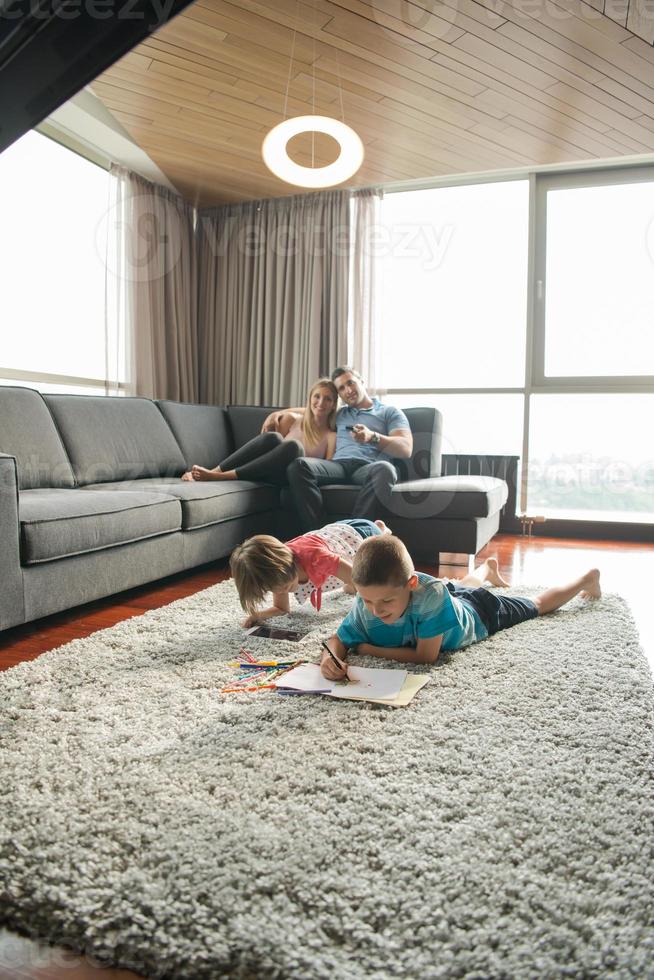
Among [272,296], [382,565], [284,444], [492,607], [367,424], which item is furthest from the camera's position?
[272,296]

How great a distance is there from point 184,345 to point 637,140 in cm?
327

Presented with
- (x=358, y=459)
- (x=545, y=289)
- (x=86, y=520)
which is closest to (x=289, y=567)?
(x=86, y=520)

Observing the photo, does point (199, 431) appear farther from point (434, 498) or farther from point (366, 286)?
point (366, 286)

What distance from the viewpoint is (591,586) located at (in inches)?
94.7

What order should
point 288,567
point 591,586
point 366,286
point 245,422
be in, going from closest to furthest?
point 288,567
point 591,586
point 245,422
point 366,286

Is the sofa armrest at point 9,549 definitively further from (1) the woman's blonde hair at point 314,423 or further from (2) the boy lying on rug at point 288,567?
(1) the woman's blonde hair at point 314,423

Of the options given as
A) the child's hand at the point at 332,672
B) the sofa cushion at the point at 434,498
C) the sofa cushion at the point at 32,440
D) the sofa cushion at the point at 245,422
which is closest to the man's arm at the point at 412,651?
the child's hand at the point at 332,672

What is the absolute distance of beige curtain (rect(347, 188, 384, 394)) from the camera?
194 inches

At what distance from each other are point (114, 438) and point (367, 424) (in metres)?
1.30

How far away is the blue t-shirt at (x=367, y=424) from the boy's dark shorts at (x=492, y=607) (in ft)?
4.86

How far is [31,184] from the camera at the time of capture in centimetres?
387

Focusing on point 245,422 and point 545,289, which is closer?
point 245,422

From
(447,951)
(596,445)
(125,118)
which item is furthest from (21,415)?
(596,445)

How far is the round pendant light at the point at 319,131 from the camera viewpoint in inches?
125
